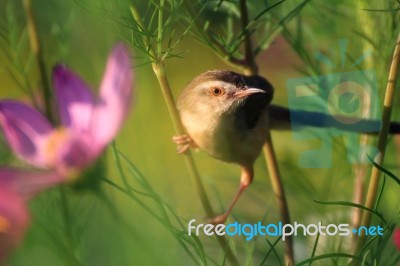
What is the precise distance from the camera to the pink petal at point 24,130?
0.51 m

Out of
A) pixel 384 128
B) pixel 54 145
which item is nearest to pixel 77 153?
pixel 54 145

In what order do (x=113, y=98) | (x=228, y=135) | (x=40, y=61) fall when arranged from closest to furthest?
(x=113, y=98) < (x=40, y=61) < (x=228, y=135)

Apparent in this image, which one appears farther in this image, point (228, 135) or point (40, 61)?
point (228, 135)

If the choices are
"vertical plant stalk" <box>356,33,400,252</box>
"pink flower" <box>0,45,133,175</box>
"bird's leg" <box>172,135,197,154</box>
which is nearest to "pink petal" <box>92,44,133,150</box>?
"pink flower" <box>0,45,133,175</box>

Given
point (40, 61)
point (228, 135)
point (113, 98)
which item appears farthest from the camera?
point (228, 135)

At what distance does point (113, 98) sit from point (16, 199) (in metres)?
0.10

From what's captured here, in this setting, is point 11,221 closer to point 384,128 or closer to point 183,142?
point 183,142

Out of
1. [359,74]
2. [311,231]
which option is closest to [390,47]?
[359,74]

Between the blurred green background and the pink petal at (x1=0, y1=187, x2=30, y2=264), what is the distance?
0.5 inches

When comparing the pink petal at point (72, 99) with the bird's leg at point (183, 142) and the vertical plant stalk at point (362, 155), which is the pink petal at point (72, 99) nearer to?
the bird's leg at point (183, 142)

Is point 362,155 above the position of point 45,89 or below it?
below

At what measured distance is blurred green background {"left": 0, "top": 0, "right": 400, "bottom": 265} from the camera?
486 mm

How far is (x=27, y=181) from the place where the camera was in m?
0.47

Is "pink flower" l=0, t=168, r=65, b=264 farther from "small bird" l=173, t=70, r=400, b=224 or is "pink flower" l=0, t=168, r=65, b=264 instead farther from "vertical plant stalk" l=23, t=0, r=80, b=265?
"small bird" l=173, t=70, r=400, b=224
